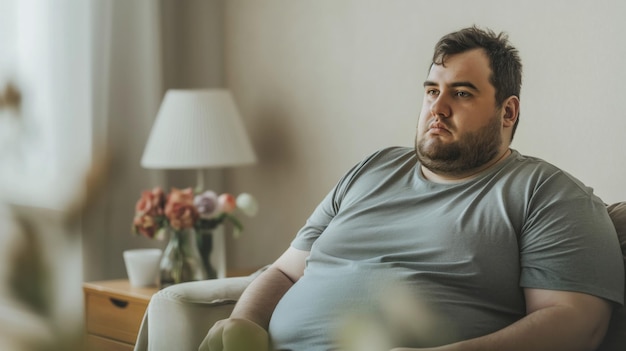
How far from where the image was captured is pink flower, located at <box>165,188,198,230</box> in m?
2.51

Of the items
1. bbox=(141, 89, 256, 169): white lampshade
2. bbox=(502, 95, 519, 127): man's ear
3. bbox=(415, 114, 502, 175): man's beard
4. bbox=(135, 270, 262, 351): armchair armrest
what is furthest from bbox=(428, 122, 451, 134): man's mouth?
bbox=(141, 89, 256, 169): white lampshade

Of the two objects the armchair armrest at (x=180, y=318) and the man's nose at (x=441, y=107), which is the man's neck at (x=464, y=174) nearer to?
the man's nose at (x=441, y=107)

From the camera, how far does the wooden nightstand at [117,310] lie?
2.44 metres

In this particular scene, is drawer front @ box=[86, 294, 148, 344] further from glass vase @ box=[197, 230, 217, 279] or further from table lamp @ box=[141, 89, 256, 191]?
table lamp @ box=[141, 89, 256, 191]

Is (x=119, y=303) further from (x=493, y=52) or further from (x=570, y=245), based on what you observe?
(x=570, y=245)

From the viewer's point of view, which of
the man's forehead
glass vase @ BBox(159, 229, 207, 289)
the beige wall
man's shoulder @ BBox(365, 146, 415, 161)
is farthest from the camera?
glass vase @ BBox(159, 229, 207, 289)

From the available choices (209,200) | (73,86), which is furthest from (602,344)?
(73,86)

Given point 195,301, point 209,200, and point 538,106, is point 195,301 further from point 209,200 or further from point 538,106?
point 538,106

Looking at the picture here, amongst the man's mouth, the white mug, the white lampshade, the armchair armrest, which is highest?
the man's mouth

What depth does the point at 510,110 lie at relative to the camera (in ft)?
5.87

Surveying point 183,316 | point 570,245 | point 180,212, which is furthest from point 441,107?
point 180,212

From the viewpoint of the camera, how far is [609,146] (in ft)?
6.61

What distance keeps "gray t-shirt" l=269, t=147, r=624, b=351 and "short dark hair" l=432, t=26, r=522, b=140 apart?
0.50 ft

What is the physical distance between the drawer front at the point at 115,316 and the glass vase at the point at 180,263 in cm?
13
